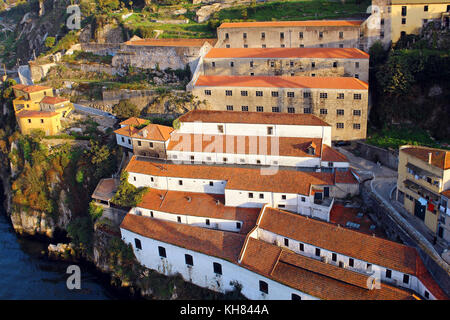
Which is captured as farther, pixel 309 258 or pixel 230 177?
pixel 230 177

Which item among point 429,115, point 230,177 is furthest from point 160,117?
point 429,115

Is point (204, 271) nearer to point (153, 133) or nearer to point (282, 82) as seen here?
point (153, 133)

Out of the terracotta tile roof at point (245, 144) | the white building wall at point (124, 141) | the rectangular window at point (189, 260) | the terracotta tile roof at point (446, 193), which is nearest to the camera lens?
the terracotta tile roof at point (446, 193)

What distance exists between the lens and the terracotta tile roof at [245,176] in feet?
118

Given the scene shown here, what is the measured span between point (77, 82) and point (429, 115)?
43.6 meters

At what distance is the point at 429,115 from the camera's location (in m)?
42.4

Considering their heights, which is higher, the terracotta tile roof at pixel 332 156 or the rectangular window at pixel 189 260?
the terracotta tile roof at pixel 332 156

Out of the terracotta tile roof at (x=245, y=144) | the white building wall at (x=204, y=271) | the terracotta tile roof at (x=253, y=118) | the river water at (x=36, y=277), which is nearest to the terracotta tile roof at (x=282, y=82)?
the terracotta tile roof at (x=253, y=118)

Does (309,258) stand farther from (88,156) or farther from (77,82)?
(77,82)

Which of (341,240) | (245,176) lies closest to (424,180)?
(341,240)

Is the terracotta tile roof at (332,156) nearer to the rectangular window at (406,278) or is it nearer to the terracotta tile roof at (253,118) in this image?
the terracotta tile roof at (253,118)

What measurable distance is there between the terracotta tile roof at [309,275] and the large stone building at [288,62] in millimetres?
22729

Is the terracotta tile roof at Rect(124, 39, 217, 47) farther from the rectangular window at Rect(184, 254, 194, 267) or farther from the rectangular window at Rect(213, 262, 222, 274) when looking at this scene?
the rectangular window at Rect(213, 262, 222, 274)

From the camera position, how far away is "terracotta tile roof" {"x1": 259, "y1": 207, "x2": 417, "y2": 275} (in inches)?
1118
